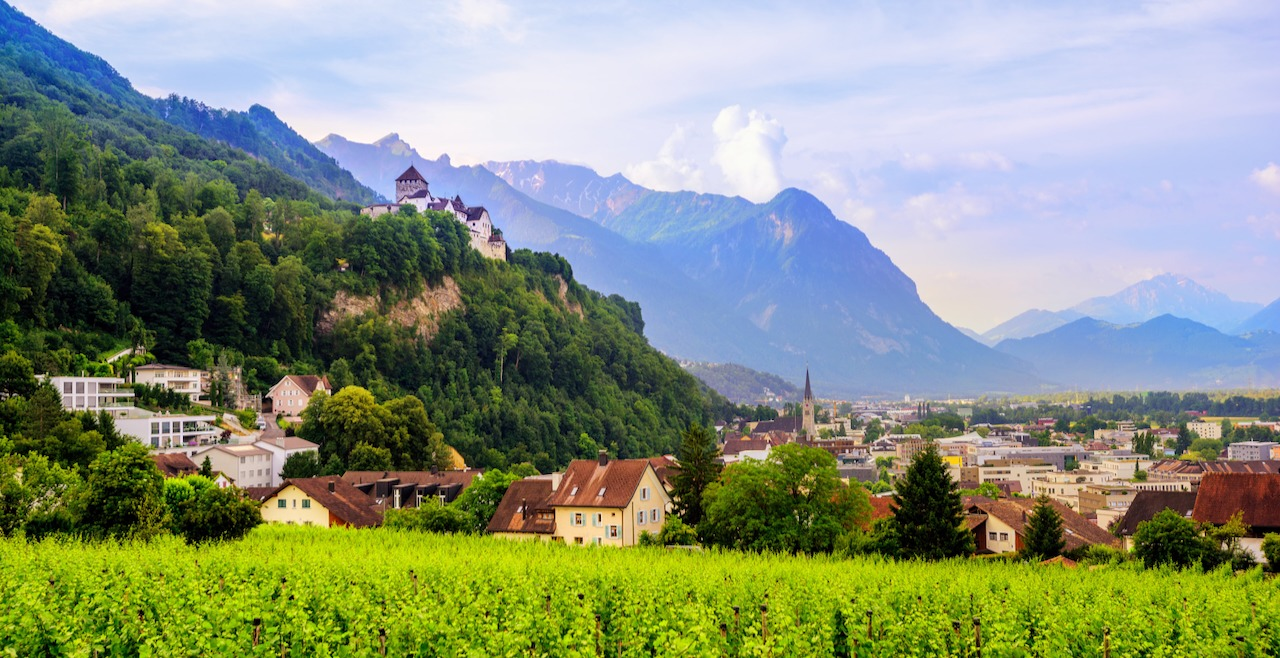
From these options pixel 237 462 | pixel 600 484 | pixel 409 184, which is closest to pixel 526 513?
pixel 600 484

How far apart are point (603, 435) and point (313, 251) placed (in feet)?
140

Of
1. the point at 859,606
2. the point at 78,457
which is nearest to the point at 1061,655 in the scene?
the point at 859,606

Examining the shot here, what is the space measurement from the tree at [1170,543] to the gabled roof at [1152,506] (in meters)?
13.7

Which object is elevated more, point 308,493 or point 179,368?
point 179,368

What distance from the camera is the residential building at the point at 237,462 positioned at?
8644cm

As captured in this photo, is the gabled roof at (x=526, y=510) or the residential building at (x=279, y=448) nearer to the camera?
the gabled roof at (x=526, y=510)

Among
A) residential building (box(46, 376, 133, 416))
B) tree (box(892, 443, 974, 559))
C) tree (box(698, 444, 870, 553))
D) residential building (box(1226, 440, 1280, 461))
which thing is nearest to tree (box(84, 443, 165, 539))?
tree (box(698, 444, 870, 553))

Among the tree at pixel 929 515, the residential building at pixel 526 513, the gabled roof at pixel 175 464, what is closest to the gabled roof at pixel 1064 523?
the tree at pixel 929 515

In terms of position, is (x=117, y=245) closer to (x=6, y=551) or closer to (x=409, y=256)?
(x=409, y=256)

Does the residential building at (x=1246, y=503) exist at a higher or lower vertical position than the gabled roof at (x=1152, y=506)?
higher

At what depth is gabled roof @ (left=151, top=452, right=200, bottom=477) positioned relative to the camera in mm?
76325

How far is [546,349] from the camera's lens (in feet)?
494

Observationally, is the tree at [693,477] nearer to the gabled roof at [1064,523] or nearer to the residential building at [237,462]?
the gabled roof at [1064,523]

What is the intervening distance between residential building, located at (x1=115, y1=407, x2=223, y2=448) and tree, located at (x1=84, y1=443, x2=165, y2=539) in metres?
42.9
